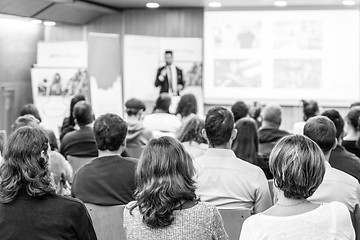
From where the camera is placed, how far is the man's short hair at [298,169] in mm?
2303

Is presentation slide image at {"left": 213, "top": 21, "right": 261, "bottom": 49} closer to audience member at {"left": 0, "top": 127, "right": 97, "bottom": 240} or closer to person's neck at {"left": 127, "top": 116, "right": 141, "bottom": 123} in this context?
person's neck at {"left": 127, "top": 116, "right": 141, "bottom": 123}

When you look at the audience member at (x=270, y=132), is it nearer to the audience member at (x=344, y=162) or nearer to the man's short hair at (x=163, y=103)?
the audience member at (x=344, y=162)

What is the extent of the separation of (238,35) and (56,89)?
3327 mm

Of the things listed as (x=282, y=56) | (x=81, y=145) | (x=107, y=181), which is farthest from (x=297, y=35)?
(x=107, y=181)

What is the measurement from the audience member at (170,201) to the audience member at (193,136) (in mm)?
2547

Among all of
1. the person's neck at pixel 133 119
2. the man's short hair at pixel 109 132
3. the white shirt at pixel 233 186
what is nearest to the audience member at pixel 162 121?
the person's neck at pixel 133 119

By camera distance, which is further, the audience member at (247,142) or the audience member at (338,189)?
the audience member at (247,142)

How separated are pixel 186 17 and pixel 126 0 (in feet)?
4.57

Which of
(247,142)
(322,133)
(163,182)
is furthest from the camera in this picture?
(247,142)

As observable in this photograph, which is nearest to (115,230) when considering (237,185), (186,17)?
(237,185)

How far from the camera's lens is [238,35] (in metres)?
10.9

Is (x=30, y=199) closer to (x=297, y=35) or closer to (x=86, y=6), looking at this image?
(x=86, y=6)

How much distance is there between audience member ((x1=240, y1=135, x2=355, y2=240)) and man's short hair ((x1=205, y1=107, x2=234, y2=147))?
143cm

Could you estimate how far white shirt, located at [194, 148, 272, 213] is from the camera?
3.60 metres
